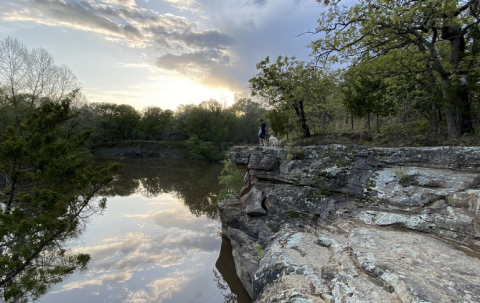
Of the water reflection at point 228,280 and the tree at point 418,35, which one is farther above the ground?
the tree at point 418,35

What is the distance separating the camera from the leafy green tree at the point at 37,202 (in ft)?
16.8

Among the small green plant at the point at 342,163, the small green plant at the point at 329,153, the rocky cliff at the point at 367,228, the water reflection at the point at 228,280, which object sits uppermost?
the small green plant at the point at 329,153

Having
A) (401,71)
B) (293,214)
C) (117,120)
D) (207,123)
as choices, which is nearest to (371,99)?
(401,71)

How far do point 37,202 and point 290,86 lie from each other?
1091 cm

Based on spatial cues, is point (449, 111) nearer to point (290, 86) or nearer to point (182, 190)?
point (290, 86)

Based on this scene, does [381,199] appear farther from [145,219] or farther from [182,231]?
[145,219]

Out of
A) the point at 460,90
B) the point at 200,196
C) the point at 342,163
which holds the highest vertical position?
the point at 460,90

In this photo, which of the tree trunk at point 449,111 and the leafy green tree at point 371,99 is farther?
the leafy green tree at point 371,99

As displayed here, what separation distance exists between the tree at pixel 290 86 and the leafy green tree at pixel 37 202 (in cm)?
839

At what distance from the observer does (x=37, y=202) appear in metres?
5.51

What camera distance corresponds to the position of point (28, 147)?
6164mm

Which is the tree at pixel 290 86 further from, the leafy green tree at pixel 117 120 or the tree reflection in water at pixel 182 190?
the leafy green tree at pixel 117 120

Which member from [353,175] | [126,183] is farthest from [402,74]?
[126,183]

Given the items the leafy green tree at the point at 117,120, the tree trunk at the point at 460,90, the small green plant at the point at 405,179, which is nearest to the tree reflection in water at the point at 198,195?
the small green plant at the point at 405,179
